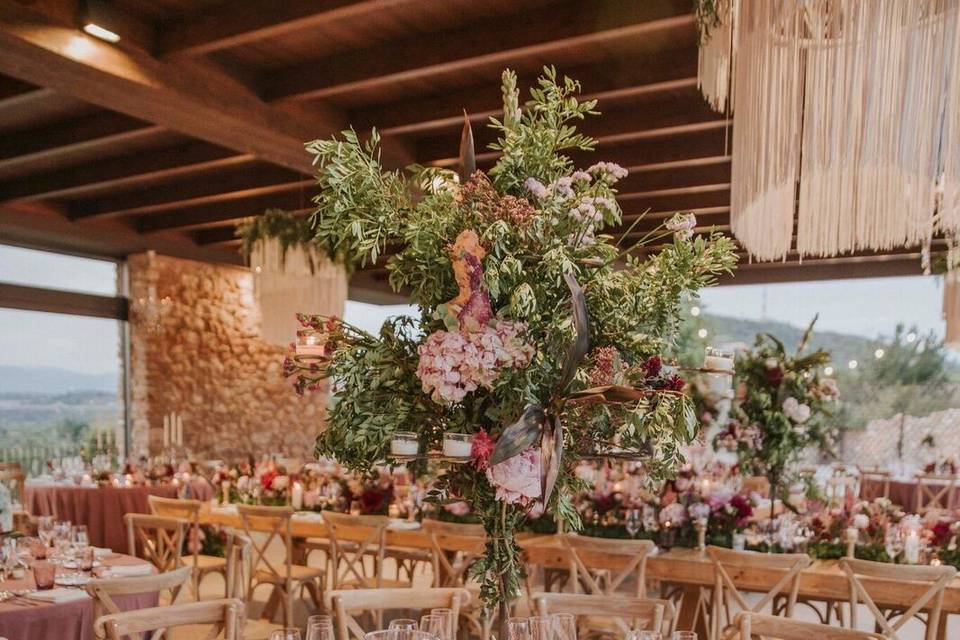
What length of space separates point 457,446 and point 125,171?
5.89 metres

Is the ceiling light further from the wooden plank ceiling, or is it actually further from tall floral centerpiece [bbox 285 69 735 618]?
tall floral centerpiece [bbox 285 69 735 618]

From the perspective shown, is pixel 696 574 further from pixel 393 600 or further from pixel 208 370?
pixel 208 370

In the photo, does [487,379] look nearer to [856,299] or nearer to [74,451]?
[74,451]

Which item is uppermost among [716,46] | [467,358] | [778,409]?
[716,46]

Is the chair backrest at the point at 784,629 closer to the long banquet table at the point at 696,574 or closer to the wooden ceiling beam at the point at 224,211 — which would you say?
the long banquet table at the point at 696,574

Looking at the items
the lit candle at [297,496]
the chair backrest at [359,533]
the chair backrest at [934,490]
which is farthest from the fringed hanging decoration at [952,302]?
the lit candle at [297,496]

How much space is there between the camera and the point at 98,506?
6.61m

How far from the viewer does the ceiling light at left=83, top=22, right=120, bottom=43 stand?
150 inches

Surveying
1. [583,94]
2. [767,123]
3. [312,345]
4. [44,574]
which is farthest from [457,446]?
[583,94]

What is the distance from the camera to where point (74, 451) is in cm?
911

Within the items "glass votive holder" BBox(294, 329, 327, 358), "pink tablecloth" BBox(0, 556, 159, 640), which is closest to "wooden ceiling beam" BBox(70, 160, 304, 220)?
"pink tablecloth" BBox(0, 556, 159, 640)

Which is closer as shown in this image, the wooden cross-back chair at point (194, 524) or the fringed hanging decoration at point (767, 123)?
the fringed hanging decoration at point (767, 123)

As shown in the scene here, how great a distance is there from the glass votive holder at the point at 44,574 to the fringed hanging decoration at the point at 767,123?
9.39 feet

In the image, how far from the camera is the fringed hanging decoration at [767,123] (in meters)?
1.54
